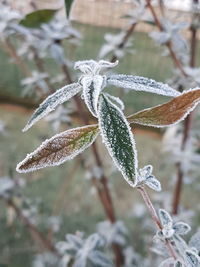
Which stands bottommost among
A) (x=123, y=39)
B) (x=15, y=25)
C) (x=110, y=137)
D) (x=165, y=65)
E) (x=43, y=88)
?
(x=165, y=65)

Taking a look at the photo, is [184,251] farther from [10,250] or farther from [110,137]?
[10,250]

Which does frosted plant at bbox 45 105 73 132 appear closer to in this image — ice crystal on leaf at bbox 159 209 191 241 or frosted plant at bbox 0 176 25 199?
frosted plant at bbox 0 176 25 199

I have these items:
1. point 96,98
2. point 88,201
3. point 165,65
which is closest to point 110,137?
point 96,98

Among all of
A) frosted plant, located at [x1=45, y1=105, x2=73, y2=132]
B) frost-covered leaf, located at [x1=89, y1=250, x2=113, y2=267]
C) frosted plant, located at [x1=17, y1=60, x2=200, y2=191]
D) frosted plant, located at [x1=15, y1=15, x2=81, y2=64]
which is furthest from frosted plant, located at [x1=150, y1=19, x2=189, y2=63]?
frosted plant, located at [x1=17, y1=60, x2=200, y2=191]

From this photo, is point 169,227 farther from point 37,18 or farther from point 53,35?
point 53,35

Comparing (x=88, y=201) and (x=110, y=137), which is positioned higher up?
(x=110, y=137)
